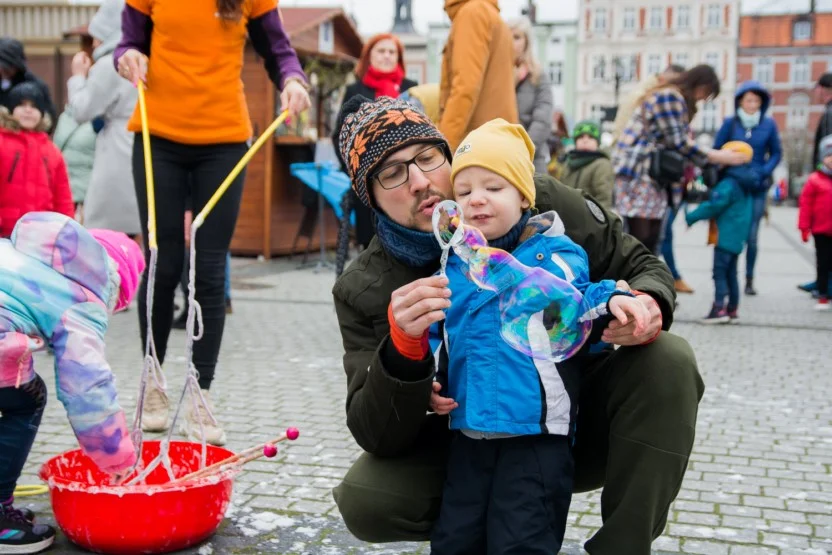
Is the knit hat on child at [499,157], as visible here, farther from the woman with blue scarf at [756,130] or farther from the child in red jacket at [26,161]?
the woman with blue scarf at [756,130]

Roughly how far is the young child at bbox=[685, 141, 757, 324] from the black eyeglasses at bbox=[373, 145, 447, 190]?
5219mm

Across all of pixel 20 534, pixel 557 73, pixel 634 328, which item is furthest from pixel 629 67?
pixel 634 328

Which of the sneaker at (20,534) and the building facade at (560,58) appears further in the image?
the building facade at (560,58)

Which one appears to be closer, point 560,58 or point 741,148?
point 741,148

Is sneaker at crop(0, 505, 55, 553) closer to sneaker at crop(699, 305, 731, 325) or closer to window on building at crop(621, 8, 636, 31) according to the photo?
sneaker at crop(699, 305, 731, 325)

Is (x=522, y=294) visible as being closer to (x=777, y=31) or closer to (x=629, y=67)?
(x=629, y=67)

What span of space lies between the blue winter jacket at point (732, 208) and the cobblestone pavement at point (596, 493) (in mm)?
629

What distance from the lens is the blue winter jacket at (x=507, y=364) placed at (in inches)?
82.6

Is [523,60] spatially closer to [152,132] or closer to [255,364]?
[255,364]

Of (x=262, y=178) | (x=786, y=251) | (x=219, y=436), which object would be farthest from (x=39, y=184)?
(x=786, y=251)

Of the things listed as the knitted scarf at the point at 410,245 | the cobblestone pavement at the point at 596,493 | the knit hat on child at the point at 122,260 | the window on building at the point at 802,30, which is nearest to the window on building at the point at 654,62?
the window on building at the point at 802,30

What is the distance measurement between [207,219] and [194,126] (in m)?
0.35

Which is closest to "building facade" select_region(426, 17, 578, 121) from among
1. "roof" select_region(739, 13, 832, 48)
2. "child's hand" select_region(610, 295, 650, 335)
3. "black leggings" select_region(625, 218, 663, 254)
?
"roof" select_region(739, 13, 832, 48)

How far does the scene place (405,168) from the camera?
229cm
